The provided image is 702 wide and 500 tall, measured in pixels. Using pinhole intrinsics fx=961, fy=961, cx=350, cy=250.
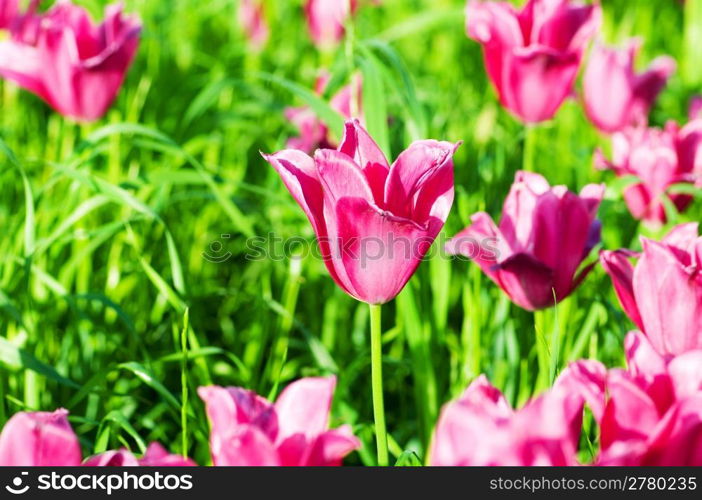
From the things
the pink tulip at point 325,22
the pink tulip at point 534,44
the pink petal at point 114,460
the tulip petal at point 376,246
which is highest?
the pink tulip at point 325,22

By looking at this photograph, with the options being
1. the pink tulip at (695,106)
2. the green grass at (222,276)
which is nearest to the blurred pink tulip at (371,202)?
the green grass at (222,276)

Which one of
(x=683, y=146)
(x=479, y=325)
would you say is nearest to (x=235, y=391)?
(x=479, y=325)

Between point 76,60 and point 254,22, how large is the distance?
39.3 inches

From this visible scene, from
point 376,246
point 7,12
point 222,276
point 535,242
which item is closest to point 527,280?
point 535,242

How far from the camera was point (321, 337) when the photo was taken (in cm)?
184

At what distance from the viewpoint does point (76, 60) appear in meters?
1.79

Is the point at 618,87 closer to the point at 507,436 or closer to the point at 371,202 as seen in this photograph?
A: the point at 371,202

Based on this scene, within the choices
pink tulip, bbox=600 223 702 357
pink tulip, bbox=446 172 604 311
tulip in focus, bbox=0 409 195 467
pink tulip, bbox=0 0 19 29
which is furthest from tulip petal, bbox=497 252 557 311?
pink tulip, bbox=0 0 19 29

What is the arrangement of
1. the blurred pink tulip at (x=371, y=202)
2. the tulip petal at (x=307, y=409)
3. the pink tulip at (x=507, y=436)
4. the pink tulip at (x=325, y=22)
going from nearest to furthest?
1. the pink tulip at (x=507, y=436)
2. the tulip petal at (x=307, y=409)
3. the blurred pink tulip at (x=371, y=202)
4. the pink tulip at (x=325, y=22)

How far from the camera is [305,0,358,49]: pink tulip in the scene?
265cm

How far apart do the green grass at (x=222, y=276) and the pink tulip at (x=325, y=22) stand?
4.8 inches

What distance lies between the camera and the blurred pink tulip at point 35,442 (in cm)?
81

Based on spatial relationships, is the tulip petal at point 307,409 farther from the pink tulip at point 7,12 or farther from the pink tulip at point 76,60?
the pink tulip at point 7,12

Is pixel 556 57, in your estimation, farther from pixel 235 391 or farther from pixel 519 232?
pixel 235 391
